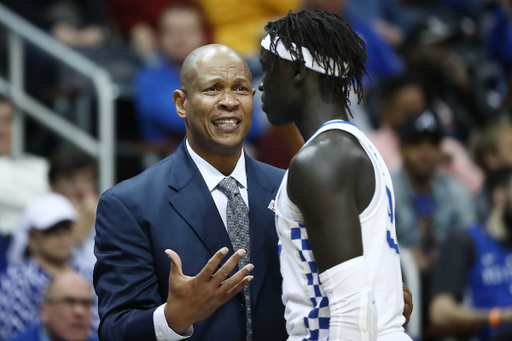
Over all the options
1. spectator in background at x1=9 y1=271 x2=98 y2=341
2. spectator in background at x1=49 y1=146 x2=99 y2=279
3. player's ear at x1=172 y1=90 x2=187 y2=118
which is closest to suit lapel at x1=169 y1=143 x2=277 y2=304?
player's ear at x1=172 y1=90 x2=187 y2=118

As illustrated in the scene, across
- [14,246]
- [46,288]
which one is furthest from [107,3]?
[46,288]

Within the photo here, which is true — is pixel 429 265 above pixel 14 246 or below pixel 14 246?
below

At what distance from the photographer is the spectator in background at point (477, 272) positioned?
527cm

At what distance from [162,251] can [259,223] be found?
42cm

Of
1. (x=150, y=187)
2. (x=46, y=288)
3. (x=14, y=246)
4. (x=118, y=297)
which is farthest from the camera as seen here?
(x=14, y=246)

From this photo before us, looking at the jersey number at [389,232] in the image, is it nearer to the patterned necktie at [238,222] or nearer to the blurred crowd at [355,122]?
the patterned necktie at [238,222]

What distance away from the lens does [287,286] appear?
257 cm

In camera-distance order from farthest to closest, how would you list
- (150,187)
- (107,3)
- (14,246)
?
(107,3), (14,246), (150,187)

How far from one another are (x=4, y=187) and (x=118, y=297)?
11.5 ft

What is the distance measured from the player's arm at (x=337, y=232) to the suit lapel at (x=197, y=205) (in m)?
0.60

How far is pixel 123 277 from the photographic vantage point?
279 cm

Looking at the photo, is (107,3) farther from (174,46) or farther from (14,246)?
(14,246)

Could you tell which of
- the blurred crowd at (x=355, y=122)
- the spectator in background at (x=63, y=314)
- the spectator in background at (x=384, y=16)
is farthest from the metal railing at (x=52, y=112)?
the spectator in background at (x=384, y=16)

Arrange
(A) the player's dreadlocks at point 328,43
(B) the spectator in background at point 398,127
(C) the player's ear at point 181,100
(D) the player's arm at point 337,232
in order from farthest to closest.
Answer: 1. (B) the spectator in background at point 398,127
2. (C) the player's ear at point 181,100
3. (A) the player's dreadlocks at point 328,43
4. (D) the player's arm at point 337,232
